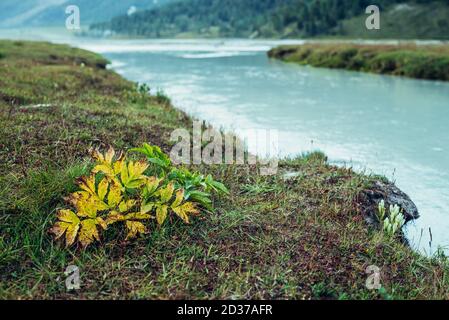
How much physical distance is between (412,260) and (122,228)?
2632 millimetres

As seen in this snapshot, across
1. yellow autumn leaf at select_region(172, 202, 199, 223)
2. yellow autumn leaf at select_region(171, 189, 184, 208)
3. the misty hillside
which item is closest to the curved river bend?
yellow autumn leaf at select_region(172, 202, 199, 223)

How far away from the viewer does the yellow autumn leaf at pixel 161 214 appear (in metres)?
4.20

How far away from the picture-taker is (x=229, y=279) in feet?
12.4

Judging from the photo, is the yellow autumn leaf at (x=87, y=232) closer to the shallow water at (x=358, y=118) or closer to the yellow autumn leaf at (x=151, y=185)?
the yellow autumn leaf at (x=151, y=185)

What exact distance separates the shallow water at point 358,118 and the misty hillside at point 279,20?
233 feet

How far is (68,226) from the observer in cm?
396

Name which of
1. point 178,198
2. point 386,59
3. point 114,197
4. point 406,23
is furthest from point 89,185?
point 406,23

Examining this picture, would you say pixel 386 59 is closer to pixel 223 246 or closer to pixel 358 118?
pixel 358 118

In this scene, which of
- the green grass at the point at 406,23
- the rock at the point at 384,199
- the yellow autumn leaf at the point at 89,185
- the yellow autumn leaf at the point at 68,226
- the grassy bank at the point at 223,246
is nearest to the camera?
the grassy bank at the point at 223,246

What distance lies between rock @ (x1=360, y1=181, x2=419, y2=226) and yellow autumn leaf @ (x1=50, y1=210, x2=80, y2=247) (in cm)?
305

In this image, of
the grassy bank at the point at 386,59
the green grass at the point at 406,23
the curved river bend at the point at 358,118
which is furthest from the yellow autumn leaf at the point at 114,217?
the green grass at the point at 406,23

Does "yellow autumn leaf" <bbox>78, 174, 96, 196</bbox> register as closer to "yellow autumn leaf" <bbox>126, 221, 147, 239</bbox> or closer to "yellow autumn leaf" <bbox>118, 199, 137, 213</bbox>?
"yellow autumn leaf" <bbox>118, 199, 137, 213</bbox>

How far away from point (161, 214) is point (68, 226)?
783 mm

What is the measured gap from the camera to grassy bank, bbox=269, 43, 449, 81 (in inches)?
928
